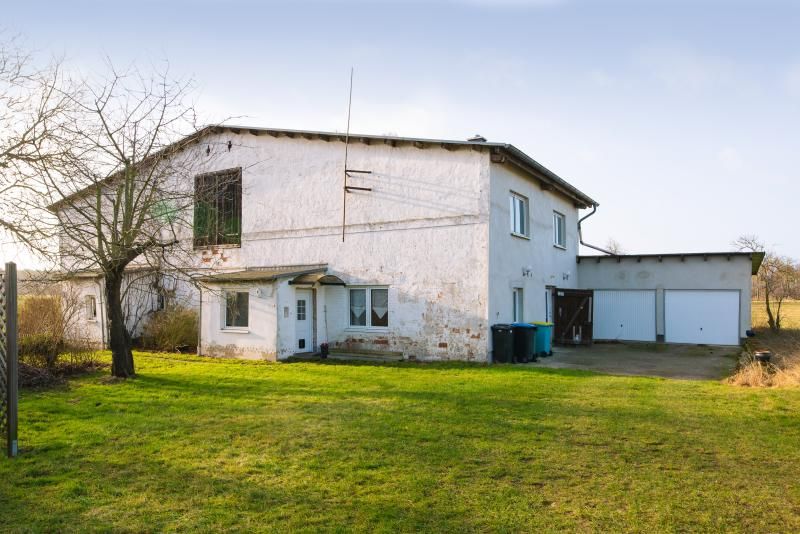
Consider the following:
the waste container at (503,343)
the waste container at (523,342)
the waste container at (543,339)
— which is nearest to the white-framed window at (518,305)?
the waste container at (543,339)

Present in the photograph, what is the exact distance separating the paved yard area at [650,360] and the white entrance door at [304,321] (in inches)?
253

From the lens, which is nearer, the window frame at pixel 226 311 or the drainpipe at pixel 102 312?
the window frame at pixel 226 311

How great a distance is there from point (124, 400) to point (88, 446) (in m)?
2.98

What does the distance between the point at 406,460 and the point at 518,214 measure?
12.1 meters

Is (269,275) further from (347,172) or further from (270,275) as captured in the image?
(347,172)

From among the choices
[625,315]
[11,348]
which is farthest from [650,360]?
[11,348]

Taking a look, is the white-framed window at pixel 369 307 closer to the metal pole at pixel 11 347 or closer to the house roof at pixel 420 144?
the house roof at pixel 420 144

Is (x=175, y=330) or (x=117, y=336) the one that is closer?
(x=117, y=336)

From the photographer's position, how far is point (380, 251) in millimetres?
15625

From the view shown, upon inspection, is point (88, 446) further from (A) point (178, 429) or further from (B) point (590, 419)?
(B) point (590, 419)

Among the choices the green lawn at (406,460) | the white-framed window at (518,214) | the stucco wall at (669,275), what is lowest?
the green lawn at (406,460)

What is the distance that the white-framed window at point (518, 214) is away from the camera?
1612 centimetres

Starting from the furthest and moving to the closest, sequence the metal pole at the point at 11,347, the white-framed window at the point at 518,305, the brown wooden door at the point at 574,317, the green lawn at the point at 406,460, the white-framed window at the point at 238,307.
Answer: the brown wooden door at the point at 574,317, the white-framed window at the point at 518,305, the white-framed window at the point at 238,307, the metal pole at the point at 11,347, the green lawn at the point at 406,460

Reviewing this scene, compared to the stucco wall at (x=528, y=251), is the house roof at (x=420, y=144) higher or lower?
higher
